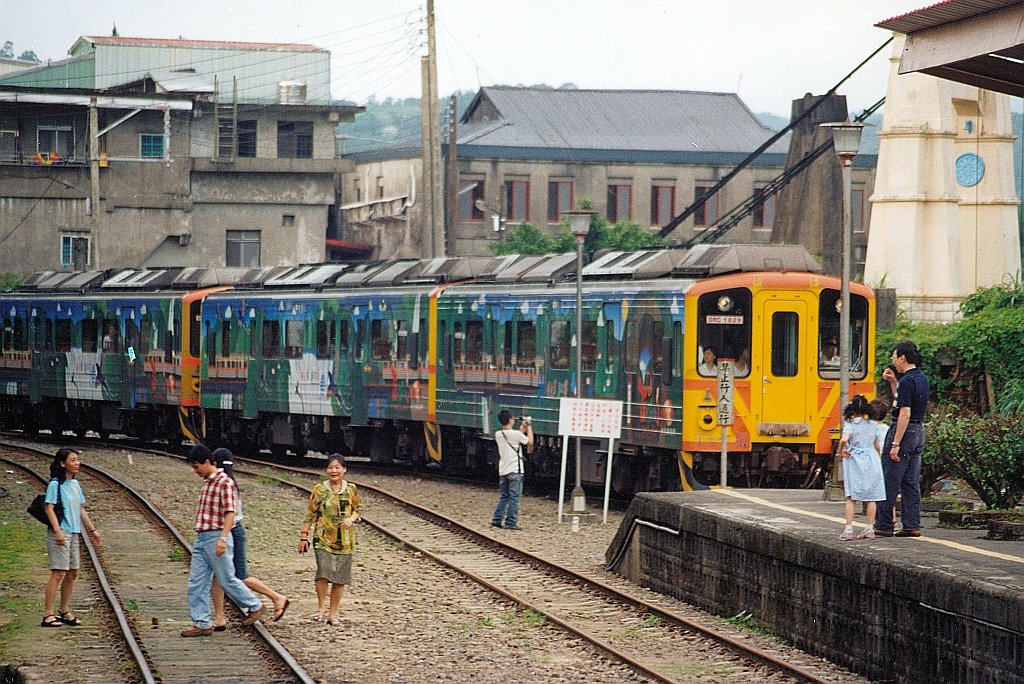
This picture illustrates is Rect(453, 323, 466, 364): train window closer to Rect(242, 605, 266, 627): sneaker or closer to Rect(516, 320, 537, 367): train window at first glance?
Rect(516, 320, 537, 367): train window

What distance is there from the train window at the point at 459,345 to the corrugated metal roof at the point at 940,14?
49.5ft

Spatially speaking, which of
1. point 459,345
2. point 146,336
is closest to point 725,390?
point 459,345

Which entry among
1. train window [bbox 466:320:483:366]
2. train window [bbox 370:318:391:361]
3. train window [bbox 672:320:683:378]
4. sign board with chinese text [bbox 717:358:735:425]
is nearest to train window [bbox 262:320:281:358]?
train window [bbox 370:318:391:361]

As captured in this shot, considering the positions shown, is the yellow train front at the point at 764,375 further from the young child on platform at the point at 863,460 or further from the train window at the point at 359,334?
the train window at the point at 359,334

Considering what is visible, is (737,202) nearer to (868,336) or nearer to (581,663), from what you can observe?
(868,336)

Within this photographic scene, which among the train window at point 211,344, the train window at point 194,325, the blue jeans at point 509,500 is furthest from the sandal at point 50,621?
the train window at point 194,325

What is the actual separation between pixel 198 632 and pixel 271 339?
18.3 metres

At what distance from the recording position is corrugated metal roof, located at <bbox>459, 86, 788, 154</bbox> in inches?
2318

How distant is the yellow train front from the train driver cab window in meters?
0.01

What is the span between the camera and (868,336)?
68.4 ft

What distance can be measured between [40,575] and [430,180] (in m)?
17.5

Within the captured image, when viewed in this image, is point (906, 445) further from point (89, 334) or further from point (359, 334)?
point (89, 334)

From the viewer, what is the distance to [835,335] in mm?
20656

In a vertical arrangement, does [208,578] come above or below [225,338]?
below
